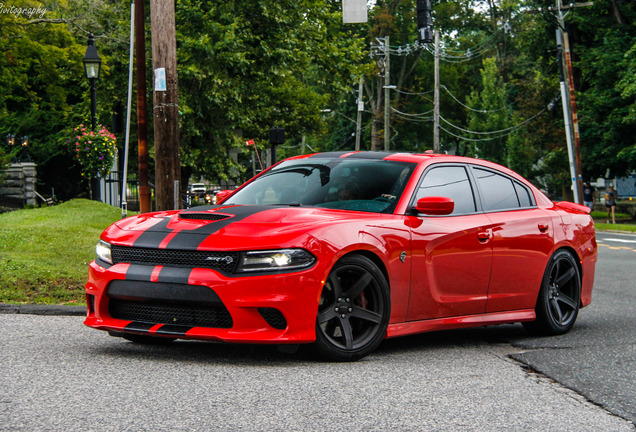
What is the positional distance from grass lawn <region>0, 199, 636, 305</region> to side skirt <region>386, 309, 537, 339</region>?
4138 millimetres

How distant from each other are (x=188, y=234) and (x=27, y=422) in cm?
185

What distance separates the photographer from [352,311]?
5957 millimetres

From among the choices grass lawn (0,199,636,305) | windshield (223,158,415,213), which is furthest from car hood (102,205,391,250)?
grass lawn (0,199,636,305)

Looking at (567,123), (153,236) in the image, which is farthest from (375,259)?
(567,123)

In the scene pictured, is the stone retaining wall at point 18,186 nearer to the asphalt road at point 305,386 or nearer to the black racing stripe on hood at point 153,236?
the asphalt road at point 305,386

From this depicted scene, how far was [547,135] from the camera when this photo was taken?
152 feet

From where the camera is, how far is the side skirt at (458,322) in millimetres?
6328

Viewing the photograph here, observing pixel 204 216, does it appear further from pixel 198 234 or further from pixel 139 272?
pixel 139 272

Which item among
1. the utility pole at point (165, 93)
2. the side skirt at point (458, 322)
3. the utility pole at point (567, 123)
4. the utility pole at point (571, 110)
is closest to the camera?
the side skirt at point (458, 322)

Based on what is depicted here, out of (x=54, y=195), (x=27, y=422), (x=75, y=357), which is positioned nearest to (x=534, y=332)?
(x=75, y=357)

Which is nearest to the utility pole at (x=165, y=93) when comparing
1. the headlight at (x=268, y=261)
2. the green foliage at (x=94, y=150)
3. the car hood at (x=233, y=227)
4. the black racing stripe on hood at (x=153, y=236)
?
the car hood at (x=233, y=227)

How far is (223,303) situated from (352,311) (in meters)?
0.93

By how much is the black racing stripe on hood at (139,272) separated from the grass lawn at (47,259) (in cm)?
361

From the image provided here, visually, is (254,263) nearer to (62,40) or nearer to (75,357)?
(75,357)
